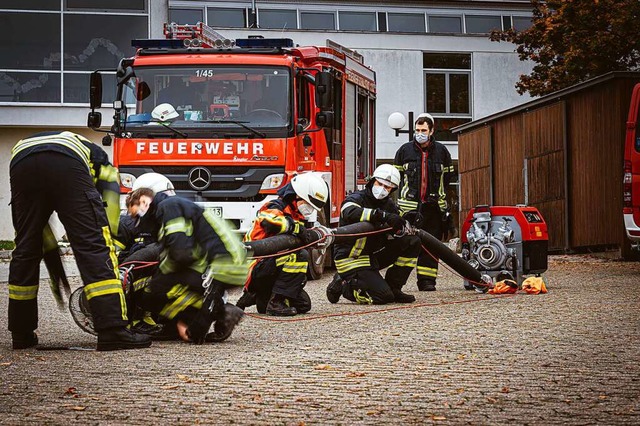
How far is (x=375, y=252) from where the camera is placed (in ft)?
43.9

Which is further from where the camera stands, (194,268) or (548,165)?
(548,165)

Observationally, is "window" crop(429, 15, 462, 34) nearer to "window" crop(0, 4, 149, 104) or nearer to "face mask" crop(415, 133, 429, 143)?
"window" crop(0, 4, 149, 104)

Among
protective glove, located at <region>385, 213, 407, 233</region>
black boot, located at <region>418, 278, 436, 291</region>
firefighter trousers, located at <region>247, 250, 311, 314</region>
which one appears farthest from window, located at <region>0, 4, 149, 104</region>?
firefighter trousers, located at <region>247, 250, 311, 314</region>

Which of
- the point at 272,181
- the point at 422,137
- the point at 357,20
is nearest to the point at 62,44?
the point at 357,20

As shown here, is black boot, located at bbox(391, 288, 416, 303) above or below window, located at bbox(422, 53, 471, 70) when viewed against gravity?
below

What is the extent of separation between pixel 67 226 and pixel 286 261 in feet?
10.1

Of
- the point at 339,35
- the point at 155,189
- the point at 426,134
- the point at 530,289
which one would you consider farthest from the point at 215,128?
the point at 339,35

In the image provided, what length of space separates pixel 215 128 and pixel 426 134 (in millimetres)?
2797

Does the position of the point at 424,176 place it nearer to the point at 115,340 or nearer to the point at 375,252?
the point at 375,252

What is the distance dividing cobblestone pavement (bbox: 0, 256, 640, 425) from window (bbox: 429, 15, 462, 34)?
111 ft

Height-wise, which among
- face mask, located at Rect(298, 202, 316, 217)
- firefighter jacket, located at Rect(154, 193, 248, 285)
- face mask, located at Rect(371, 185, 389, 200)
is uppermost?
face mask, located at Rect(371, 185, 389, 200)

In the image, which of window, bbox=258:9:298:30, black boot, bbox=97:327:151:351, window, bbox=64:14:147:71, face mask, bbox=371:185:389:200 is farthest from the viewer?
window, bbox=258:9:298:30

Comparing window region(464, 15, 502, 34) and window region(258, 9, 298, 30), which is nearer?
window region(258, 9, 298, 30)

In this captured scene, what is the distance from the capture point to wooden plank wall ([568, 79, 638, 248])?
763 inches
